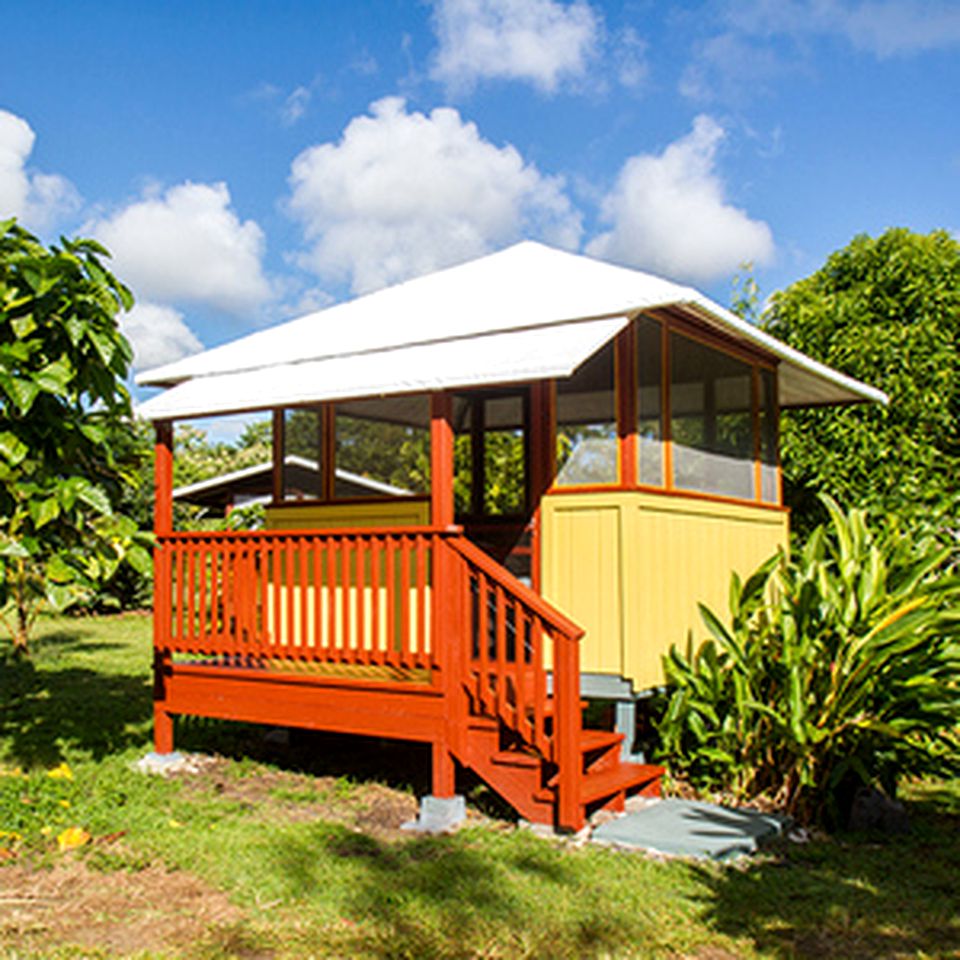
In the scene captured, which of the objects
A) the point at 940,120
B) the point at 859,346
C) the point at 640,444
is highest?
the point at 940,120

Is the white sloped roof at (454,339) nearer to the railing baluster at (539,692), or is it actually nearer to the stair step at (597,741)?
the railing baluster at (539,692)

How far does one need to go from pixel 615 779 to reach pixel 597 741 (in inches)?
→ 10.4

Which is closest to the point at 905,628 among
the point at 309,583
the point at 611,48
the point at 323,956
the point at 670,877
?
the point at 670,877

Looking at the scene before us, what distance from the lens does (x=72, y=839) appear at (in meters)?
6.09

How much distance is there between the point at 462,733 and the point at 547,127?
7305 mm

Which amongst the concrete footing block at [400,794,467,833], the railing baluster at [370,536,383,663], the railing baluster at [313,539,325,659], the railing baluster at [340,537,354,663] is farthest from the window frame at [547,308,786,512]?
the concrete footing block at [400,794,467,833]

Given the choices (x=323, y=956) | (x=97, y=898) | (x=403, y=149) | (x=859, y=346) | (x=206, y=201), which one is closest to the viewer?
(x=323, y=956)

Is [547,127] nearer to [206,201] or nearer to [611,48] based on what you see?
[611,48]

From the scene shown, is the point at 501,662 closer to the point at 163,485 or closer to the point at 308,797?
the point at 308,797

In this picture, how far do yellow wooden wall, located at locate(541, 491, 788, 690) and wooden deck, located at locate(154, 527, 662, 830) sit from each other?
51 cm

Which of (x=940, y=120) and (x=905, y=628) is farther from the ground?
(x=940, y=120)

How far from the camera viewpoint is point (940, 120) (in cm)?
1052

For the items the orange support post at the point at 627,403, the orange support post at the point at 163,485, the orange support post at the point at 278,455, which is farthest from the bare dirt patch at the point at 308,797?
the orange support post at the point at 627,403

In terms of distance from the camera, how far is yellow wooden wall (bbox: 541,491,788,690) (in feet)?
23.6
